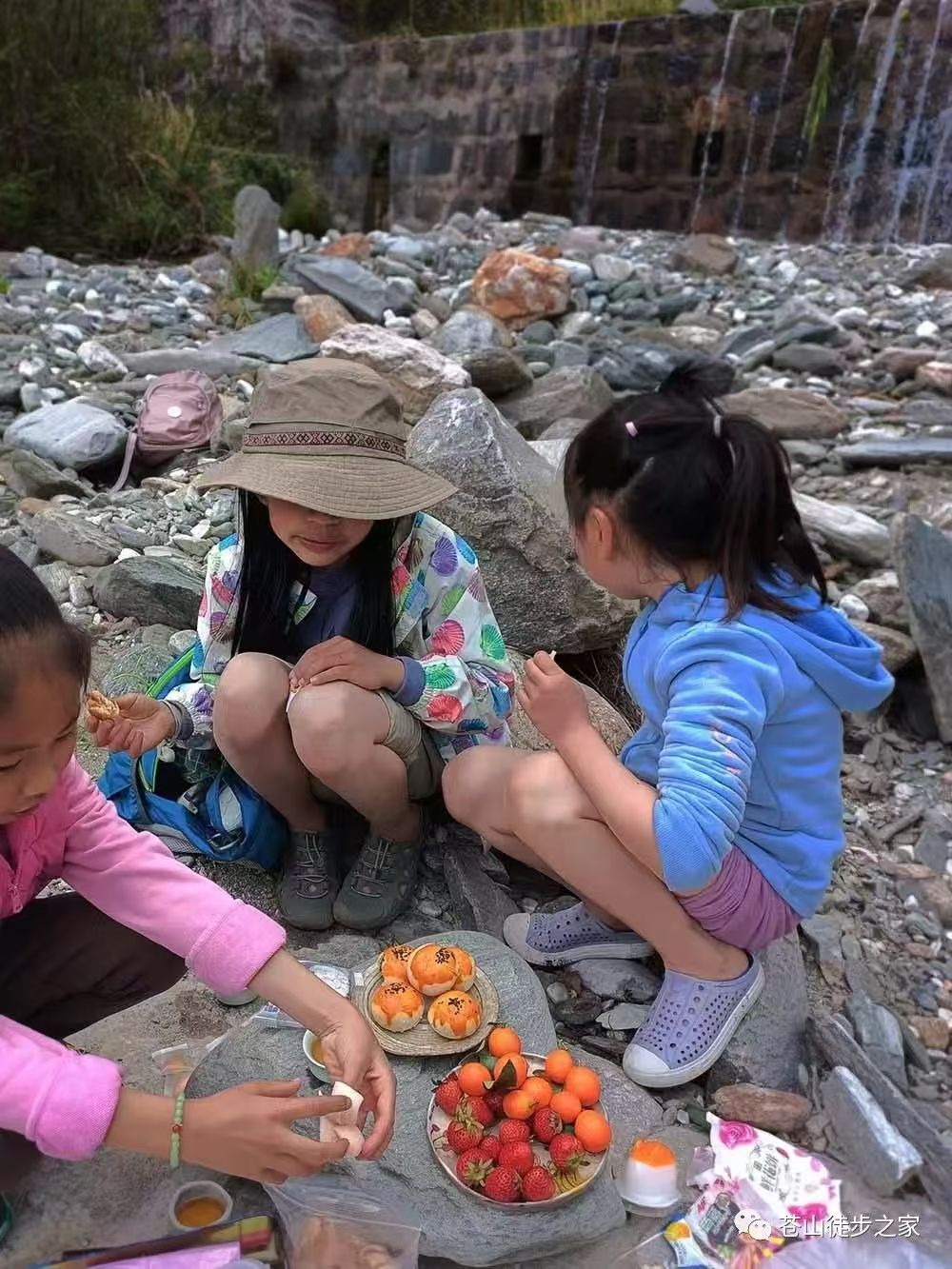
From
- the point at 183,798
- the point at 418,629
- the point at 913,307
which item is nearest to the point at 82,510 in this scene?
the point at 183,798

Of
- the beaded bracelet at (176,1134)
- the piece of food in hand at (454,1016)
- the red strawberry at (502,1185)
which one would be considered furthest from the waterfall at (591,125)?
the beaded bracelet at (176,1134)

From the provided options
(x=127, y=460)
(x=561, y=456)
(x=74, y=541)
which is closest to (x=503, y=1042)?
(x=561, y=456)

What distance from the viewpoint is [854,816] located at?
303cm

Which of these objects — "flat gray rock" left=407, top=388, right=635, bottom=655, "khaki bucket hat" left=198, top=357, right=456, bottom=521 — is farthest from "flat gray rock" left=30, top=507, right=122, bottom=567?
"khaki bucket hat" left=198, top=357, right=456, bottom=521

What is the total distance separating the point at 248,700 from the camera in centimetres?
212

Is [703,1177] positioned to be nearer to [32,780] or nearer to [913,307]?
[32,780]

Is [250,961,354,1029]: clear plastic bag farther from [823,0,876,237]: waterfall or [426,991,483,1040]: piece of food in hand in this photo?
[823,0,876,237]: waterfall

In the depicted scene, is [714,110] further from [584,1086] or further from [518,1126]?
[518,1126]

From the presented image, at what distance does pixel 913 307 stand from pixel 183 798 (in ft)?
22.5

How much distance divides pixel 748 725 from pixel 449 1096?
2.73ft

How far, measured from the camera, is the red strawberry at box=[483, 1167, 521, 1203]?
160 centimetres

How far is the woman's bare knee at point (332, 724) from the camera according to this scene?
2.07 metres

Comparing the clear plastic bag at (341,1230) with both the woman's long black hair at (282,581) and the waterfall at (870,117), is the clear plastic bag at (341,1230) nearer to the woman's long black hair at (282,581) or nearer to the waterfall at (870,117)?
the woman's long black hair at (282,581)

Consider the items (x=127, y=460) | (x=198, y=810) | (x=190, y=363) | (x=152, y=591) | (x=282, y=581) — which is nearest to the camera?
(x=282, y=581)
